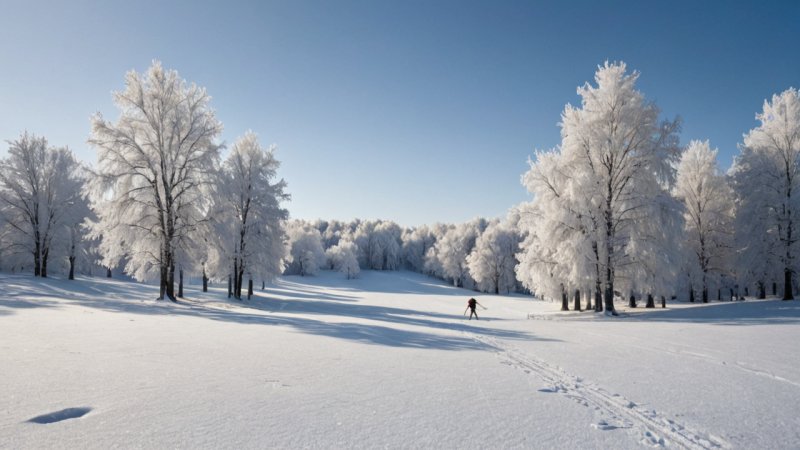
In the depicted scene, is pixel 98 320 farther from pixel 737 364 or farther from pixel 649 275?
pixel 649 275

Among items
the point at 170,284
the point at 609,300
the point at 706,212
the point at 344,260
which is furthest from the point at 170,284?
the point at 344,260

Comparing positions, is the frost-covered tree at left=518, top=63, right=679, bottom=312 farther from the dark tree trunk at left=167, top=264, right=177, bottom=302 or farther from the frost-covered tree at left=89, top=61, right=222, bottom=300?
the dark tree trunk at left=167, top=264, right=177, bottom=302

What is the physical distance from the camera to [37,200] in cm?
3023

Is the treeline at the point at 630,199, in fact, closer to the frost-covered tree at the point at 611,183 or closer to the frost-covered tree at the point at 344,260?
the frost-covered tree at the point at 611,183

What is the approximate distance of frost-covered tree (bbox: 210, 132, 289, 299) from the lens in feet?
96.6

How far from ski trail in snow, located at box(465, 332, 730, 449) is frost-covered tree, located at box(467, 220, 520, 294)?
62.7 m

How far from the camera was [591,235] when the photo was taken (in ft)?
68.0

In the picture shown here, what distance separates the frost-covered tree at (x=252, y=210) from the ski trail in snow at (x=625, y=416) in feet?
85.6

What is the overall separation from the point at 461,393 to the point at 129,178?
21.7 metres

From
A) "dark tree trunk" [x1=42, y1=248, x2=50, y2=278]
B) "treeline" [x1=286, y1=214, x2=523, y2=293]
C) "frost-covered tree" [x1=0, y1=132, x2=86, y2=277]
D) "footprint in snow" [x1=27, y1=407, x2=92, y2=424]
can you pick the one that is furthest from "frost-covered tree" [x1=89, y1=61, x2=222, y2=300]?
"footprint in snow" [x1=27, y1=407, x2=92, y2=424]

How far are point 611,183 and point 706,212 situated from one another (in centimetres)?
1498

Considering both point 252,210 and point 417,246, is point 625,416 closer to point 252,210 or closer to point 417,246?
point 252,210

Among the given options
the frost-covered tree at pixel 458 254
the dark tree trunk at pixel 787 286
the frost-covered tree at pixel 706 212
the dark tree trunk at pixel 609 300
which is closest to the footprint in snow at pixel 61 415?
the dark tree trunk at pixel 609 300

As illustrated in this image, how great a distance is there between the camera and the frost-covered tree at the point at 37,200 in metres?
29.8
